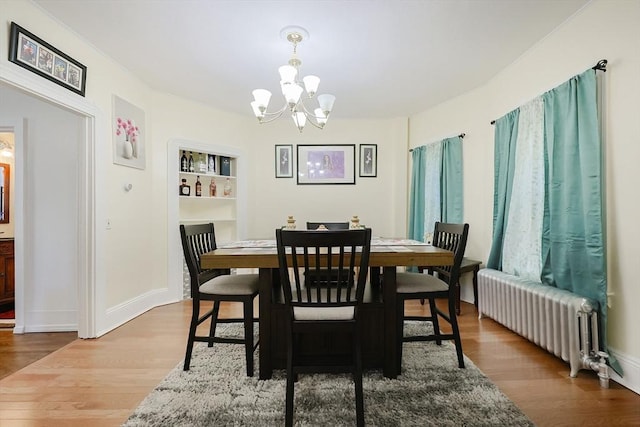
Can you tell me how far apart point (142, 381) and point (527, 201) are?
128 inches

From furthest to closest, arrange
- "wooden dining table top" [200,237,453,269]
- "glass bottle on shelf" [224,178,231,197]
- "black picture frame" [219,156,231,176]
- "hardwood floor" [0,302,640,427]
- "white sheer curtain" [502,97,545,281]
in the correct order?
1. "glass bottle on shelf" [224,178,231,197]
2. "black picture frame" [219,156,231,176]
3. "white sheer curtain" [502,97,545,281]
4. "wooden dining table top" [200,237,453,269]
5. "hardwood floor" [0,302,640,427]

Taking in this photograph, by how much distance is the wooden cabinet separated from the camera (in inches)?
139

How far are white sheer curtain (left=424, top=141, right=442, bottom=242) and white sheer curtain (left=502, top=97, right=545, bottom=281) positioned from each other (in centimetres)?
117

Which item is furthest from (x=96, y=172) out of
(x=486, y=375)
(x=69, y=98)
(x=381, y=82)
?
(x=486, y=375)

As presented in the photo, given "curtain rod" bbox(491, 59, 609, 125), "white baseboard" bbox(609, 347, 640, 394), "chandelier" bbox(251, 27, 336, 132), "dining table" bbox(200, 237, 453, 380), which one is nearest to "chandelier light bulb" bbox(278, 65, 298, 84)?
"chandelier" bbox(251, 27, 336, 132)

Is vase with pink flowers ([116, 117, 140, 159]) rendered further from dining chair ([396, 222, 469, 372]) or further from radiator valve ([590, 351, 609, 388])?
radiator valve ([590, 351, 609, 388])

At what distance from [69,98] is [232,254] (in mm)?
1918

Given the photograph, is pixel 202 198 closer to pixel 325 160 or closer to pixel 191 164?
pixel 191 164

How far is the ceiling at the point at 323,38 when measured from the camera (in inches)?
82.6

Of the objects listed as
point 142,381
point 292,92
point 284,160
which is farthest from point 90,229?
point 284,160

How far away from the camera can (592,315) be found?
76.6 inches

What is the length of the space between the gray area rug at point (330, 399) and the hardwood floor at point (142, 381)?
0.14m

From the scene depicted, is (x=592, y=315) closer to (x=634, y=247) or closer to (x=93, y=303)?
(x=634, y=247)

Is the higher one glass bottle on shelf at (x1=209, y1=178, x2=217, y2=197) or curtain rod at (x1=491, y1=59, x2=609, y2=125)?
curtain rod at (x1=491, y1=59, x2=609, y2=125)
